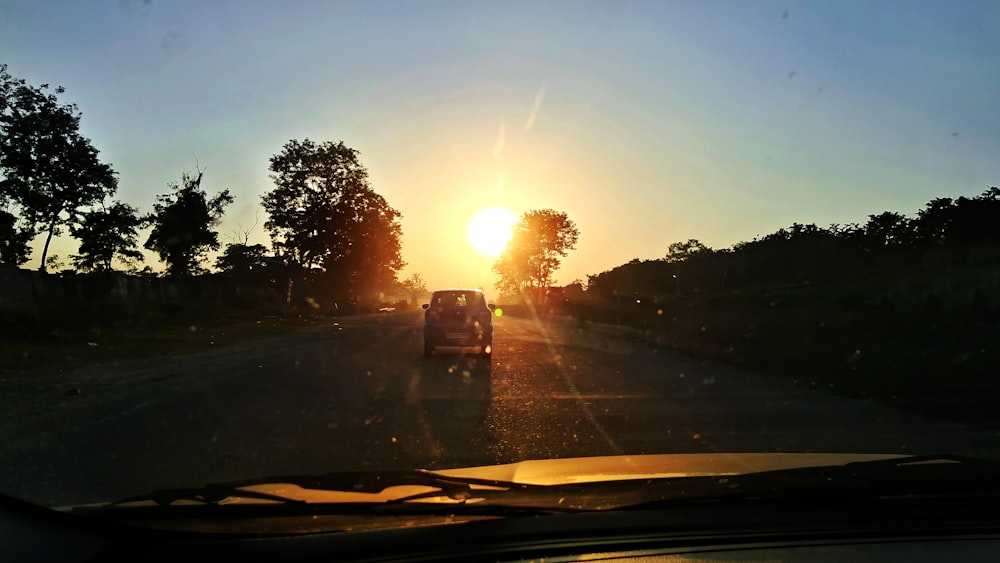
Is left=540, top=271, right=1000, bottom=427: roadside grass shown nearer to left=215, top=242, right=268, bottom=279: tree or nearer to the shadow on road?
the shadow on road

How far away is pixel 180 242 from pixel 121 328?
2463 cm

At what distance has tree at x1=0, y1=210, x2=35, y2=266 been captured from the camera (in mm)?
34375

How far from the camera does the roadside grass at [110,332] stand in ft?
55.6

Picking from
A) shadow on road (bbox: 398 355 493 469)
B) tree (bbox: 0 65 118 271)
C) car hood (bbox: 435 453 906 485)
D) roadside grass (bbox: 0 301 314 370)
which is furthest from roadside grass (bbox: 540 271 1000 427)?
tree (bbox: 0 65 118 271)

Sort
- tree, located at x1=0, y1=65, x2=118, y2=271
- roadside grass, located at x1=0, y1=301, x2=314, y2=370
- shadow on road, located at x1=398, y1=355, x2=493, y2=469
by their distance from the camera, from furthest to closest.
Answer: tree, located at x1=0, y1=65, x2=118, y2=271 → roadside grass, located at x1=0, y1=301, x2=314, y2=370 → shadow on road, located at x1=398, y1=355, x2=493, y2=469

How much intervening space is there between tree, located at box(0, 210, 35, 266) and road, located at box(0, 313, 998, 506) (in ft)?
83.7

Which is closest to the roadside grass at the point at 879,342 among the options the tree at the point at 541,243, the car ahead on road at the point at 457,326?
the car ahead on road at the point at 457,326

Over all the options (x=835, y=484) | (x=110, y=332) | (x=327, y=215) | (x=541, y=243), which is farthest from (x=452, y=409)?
(x=541, y=243)

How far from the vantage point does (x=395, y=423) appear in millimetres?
8414

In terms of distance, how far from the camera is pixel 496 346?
21734 mm

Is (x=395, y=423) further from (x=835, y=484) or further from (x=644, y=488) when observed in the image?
(x=835, y=484)

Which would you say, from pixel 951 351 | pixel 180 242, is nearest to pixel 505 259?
pixel 180 242

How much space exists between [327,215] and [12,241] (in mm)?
26423

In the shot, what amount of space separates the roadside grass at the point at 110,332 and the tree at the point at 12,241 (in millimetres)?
8892
